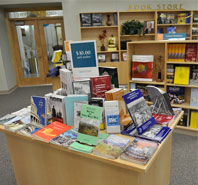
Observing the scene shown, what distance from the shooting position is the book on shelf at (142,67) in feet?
10.5

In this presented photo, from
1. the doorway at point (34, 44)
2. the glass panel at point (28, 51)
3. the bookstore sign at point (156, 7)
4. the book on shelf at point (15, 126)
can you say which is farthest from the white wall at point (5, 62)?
the book on shelf at point (15, 126)

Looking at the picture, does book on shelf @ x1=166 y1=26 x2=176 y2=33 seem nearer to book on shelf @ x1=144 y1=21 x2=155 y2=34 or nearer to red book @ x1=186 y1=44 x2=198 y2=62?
book on shelf @ x1=144 y1=21 x2=155 y2=34

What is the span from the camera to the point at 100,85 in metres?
1.87

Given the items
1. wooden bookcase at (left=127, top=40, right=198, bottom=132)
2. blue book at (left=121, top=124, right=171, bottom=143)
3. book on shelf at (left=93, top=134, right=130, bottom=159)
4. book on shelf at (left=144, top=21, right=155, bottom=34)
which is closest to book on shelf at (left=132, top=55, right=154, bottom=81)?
wooden bookcase at (left=127, top=40, right=198, bottom=132)

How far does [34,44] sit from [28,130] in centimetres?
587

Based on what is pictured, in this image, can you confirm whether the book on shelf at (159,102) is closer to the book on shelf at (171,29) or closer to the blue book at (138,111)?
the blue book at (138,111)

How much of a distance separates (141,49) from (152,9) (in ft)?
10.8

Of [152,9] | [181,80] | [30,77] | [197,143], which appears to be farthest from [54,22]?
[197,143]

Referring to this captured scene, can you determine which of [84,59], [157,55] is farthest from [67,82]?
[157,55]

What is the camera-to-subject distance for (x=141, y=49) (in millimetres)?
3367

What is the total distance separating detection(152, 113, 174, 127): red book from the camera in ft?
5.66

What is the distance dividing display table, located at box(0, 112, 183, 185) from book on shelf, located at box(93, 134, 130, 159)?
3cm

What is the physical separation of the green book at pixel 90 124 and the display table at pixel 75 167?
0.11 metres

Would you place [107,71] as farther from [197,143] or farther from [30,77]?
[30,77]
